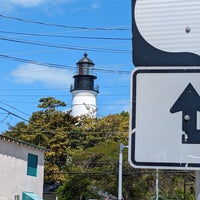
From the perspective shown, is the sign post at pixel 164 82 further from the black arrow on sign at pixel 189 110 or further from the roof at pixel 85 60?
the roof at pixel 85 60

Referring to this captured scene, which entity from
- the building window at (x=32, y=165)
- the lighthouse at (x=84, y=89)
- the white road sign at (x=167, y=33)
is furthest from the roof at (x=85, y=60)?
the white road sign at (x=167, y=33)

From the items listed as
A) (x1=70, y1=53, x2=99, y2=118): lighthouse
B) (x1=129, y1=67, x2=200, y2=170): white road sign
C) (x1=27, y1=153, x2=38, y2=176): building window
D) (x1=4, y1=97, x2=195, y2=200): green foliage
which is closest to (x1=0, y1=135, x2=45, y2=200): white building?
(x1=27, y1=153, x2=38, y2=176): building window

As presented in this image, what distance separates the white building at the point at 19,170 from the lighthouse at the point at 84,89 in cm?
3033

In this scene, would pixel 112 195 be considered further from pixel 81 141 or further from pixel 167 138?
pixel 167 138

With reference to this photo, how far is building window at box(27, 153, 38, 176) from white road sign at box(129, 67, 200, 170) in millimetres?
28923

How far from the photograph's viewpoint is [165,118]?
6.83ft

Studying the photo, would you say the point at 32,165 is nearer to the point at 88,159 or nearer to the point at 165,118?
the point at 88,159

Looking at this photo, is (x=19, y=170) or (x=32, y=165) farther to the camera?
(x=32, y=165)

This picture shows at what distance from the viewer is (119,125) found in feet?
167

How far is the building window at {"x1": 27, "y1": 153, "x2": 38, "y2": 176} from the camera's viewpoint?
1206 inches

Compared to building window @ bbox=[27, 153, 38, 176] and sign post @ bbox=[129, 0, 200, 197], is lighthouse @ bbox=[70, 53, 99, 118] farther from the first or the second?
sign post @ bbox=[129, 0, 200, 197]

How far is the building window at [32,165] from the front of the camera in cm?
3062

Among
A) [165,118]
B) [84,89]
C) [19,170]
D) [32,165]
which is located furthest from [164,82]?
[84,89]

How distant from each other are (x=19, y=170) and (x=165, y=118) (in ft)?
91.0
